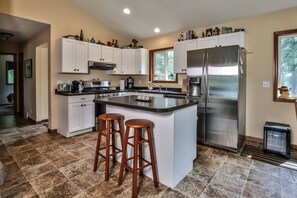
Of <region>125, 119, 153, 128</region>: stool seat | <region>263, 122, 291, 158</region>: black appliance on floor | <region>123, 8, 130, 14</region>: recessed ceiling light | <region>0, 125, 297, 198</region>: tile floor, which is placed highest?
<region>123, 8, 130, 14</region>: recessed ceiling light

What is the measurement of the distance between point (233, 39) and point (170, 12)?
4.89 ft

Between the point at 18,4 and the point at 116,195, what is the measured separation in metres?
3.98

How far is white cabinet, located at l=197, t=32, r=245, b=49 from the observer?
3.38 metres

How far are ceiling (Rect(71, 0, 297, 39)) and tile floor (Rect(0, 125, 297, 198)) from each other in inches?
107

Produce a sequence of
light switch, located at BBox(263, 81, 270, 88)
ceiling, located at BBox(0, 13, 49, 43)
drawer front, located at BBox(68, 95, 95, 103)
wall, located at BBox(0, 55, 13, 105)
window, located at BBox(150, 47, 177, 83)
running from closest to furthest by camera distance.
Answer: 1. light switch, located at BBox(263, 81, 270, 88)
2. ceiling, located at BBox(0, 13, 49, 43)
3. drawer front, located at BBox(68, 95, 95, 103)
4. window, located at BBox(150, 47, 177, 83)
5. wall, located at BBox(0, 55, 13, 105)

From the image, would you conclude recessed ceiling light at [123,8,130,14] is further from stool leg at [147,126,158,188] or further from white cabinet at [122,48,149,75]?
stool leg at [147,126,158,188]

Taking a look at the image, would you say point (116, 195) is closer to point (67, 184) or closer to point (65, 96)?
point (67, 184)

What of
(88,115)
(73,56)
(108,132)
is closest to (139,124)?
(108,132)

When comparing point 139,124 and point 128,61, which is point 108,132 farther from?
point 128,61

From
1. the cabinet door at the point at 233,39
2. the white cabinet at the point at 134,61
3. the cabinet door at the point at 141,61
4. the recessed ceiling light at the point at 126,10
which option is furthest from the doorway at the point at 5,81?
the cabinet door at the point at 233,39

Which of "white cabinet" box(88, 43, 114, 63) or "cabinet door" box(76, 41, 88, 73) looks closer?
"cabinet door" box(76, 41, 88, 73)

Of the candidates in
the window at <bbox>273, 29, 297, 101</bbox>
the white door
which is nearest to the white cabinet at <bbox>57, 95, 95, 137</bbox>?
the white door

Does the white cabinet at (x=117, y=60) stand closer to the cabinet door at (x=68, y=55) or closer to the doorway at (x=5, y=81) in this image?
the cabinet door at (x=68, y=55)

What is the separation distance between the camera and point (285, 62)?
10.7 feet
